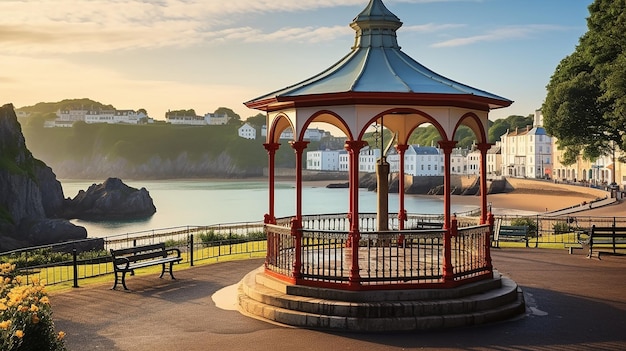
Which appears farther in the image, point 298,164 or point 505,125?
point 505,125

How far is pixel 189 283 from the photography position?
15.5 meters

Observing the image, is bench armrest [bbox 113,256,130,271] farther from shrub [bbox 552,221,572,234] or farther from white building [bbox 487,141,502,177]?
white building [bbox 487,141,502,177]

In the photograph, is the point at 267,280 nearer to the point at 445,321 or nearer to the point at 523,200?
the point at 445,321

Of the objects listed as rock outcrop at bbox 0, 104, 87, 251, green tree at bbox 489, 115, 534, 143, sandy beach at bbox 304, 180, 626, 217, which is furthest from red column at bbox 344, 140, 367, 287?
green tree at bbox 489, 115, 534, 143

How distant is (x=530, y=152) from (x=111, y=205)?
75272 mm

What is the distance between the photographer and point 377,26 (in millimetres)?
14469

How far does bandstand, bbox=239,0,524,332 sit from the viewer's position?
1141 centimetres

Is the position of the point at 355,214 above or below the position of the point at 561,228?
above

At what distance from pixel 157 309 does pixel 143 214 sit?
75.0m

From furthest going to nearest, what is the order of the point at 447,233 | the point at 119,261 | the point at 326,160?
the point at 326,160 → the point at 119,261 → the point at 447,233

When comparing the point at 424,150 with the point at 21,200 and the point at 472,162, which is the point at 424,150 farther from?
the point at 21,200

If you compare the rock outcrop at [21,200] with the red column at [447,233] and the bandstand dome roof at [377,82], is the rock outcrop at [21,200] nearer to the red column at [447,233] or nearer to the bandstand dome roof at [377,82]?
the bandstand dome roof at [377,82]

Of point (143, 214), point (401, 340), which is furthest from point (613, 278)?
point (143, 214)

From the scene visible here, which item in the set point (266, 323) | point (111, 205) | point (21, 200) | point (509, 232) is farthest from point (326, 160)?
point (266, 323)
